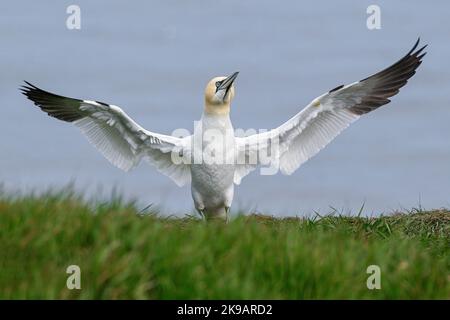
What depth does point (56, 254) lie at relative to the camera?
766 cm

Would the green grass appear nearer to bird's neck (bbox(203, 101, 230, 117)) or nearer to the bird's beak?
bird's neck (bbox(203, 101, 230, 117))

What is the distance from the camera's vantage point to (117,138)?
13836 millimetres

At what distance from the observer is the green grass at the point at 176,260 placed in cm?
719

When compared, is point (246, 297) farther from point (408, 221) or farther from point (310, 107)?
point (408, 221)

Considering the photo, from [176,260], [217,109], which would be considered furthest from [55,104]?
[176,260]

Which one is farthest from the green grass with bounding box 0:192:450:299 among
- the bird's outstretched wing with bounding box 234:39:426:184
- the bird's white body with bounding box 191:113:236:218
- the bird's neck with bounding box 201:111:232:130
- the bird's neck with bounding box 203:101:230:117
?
the bird's outstretched wing with bounding box 234:39:426:184

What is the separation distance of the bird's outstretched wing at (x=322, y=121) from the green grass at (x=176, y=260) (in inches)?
179

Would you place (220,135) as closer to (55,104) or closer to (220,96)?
(220,96)

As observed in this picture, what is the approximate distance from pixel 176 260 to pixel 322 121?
6965mm

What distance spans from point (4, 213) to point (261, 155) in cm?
612

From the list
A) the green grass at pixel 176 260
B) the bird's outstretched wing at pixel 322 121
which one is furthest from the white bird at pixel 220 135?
the green grass at pixel 176 260

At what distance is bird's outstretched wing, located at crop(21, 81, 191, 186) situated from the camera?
13.5 m
